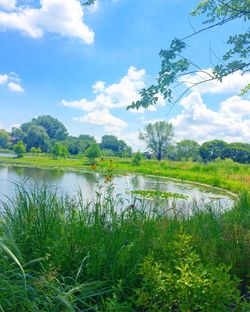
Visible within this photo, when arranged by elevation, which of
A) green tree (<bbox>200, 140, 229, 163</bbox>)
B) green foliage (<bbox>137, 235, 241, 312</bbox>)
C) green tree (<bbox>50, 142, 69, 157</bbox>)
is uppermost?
green tree (<bbox>200, 140, 229, 163</bbox>)

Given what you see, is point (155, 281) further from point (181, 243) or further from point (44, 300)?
A: point (44, 300)

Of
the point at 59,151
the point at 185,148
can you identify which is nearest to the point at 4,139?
the point at 59,151

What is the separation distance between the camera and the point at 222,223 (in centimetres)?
391

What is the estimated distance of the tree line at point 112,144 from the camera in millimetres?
55781

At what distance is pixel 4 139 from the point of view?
2383 inches

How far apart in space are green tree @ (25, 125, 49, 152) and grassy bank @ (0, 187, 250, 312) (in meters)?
55.6

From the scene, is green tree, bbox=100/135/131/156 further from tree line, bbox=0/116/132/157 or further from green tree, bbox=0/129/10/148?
green tree, bbox=0/129/10/148

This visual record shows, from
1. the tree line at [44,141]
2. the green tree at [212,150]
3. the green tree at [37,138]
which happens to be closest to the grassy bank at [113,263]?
the tree line at [44,141]

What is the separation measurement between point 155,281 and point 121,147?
5671cm

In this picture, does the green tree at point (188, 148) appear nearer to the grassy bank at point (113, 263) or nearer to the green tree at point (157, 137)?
the green tree at point (157, 137)

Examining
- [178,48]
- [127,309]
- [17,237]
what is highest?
[178,48]

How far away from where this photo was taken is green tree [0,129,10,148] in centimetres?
6028

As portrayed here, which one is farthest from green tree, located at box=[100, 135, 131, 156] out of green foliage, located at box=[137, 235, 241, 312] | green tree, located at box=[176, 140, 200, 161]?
green foliage, located at box=[137, 235, 241, 312]

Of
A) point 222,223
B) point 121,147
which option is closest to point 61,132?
point 121,147
